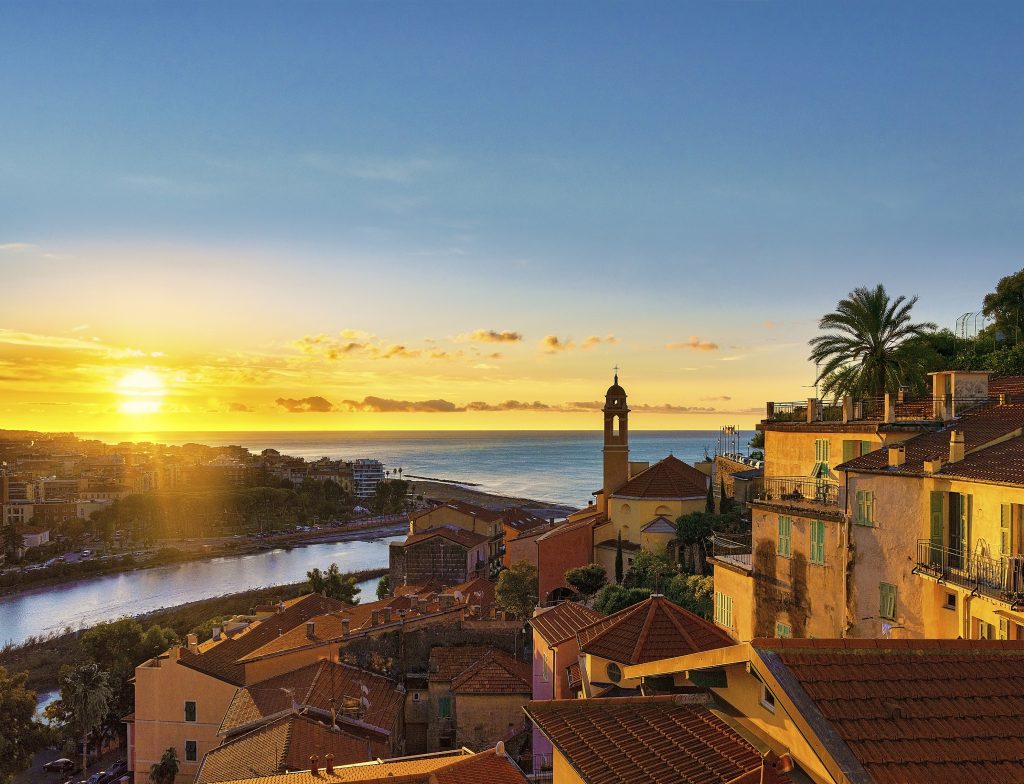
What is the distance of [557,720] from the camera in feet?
20.3

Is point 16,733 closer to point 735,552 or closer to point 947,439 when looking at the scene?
point 735,552

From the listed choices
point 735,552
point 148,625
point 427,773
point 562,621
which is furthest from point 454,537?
Result: point 427,773

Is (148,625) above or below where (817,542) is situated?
below

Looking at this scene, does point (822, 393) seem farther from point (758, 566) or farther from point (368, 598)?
point (368, 598)

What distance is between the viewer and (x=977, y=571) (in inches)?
533

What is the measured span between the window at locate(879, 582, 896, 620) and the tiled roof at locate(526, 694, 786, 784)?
11.4m

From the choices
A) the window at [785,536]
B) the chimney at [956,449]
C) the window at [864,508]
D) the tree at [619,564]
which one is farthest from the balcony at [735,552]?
the tree at [619,564]

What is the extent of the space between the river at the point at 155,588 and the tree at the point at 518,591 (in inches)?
940

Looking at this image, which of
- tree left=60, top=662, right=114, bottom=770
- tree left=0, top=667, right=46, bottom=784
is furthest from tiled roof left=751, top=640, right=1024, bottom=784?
A: tree left=60, top=662, right=114, bottom=770

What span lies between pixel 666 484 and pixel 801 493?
2020 cm

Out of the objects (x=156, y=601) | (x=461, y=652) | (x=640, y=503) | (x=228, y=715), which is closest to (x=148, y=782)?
(x=228, y=715)

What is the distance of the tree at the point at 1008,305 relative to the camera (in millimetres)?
34188

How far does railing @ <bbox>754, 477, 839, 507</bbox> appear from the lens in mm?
17594

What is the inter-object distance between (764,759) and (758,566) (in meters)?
15.6
